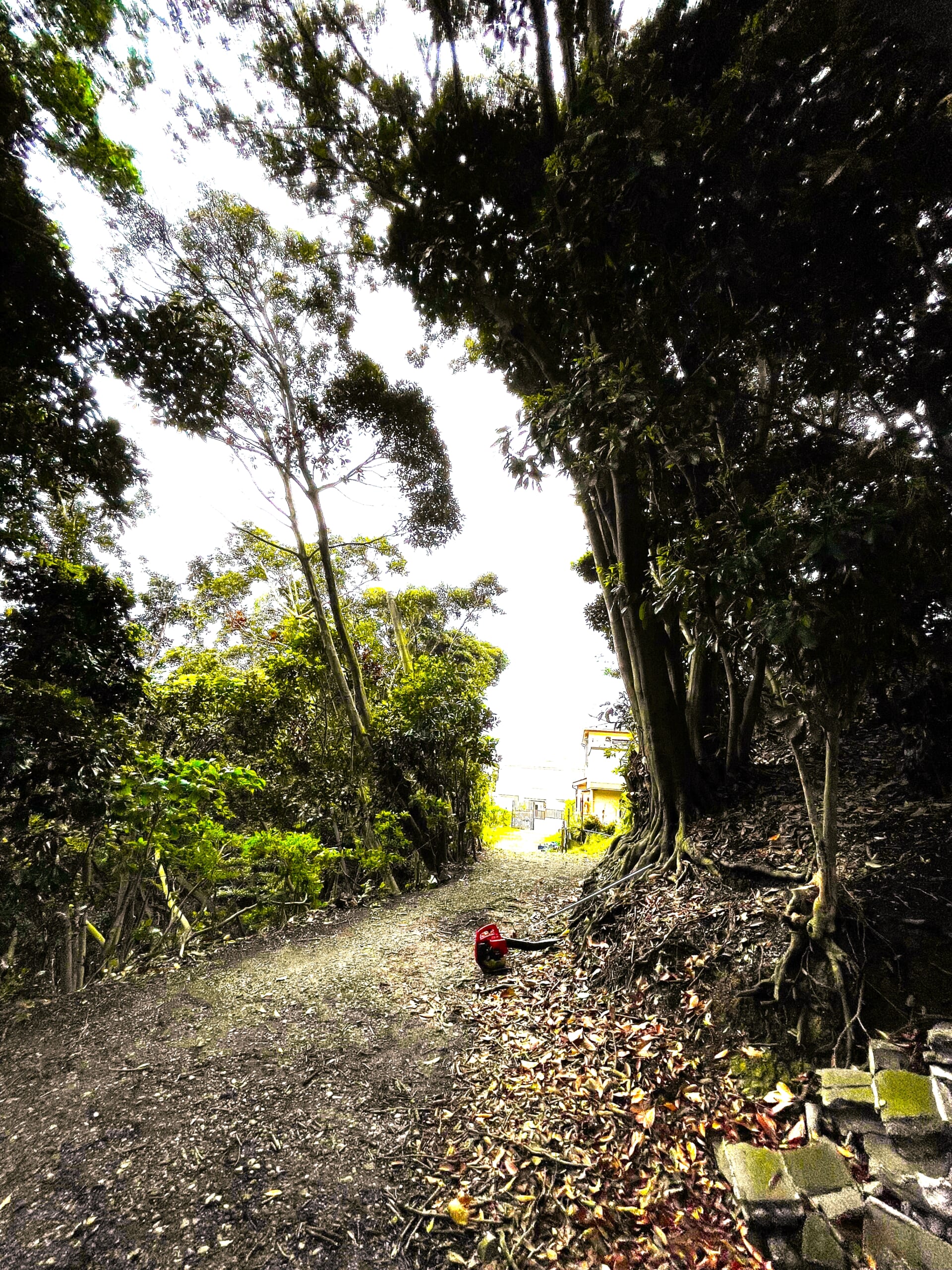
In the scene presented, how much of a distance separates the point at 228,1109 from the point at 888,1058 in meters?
3.19

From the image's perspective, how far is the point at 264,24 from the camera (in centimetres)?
448

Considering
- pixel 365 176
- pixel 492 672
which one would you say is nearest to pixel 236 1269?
pixel 365 176

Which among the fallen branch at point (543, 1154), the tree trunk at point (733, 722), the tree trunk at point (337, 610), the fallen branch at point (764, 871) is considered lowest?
the fallen branch at point (543, 1154)

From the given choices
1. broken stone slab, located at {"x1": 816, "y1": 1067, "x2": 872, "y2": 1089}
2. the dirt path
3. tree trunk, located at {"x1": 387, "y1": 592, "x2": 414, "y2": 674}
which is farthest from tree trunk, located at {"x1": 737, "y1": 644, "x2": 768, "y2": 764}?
tree trunk, located at {"x1": 387, "y1": 592, "x2": 414, "y2": 674}

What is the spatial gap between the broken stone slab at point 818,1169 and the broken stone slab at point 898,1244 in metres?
0.10

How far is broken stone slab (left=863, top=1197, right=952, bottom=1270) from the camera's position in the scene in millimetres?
1491

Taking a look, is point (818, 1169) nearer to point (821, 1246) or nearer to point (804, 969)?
point (821, 1246)

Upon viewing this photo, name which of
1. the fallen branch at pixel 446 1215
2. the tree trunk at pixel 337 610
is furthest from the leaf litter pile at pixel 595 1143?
the tree trunk at pixel 337 610

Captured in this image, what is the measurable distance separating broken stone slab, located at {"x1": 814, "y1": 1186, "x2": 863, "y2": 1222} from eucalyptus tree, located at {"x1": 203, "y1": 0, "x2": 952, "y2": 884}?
2.23 m

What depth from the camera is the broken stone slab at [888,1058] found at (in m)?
1.96

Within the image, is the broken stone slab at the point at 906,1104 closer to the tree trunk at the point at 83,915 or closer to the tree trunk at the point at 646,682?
the tree trunk at the point at 646,682

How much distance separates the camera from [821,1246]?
1.61m

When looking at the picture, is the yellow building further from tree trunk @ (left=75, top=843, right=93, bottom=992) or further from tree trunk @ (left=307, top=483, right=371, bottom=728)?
tree trunk @ (left=75, top=843, right=93, bottom=992)

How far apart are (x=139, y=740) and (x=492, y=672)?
825 centimetres
